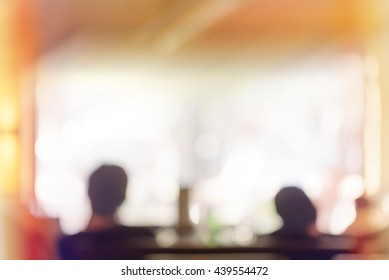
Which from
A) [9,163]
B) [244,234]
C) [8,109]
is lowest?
[244,234]

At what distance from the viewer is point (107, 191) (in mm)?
906

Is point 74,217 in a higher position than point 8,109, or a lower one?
lower

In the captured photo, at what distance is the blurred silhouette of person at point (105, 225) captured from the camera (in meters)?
0.90

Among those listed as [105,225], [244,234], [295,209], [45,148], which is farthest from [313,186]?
[45,148]

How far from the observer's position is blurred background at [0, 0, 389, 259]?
90 centimetres

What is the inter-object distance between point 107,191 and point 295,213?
365 mm

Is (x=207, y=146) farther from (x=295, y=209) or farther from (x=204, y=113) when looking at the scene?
(x=295, y=209)

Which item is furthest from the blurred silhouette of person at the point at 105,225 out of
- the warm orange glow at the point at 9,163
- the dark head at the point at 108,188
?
the warm orange glow at the point at 9,163

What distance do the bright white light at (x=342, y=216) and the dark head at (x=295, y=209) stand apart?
37 millimetres

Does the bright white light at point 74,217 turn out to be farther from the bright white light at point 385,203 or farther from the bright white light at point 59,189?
the bright white light at point 385,203
